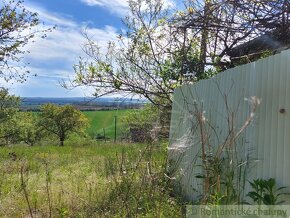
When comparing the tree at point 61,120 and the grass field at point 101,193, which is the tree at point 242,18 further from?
the tree at point 61,120

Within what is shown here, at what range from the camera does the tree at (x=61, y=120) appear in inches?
1624

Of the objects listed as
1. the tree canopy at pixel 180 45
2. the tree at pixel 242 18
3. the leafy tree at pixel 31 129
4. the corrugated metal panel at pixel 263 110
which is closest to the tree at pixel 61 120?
the leafy tree at pixel 31 129

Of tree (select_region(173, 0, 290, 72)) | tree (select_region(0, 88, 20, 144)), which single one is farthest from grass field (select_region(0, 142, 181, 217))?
tree (select_region(0, 88, 20, 144))

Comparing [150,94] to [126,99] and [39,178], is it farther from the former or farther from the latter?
[39,178]

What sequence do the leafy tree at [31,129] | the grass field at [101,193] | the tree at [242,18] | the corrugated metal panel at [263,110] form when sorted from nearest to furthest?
the corrugated metal panel at [263,110] → the grass field at [101,193] → the tree at [242,18] → the leafy tree at [31,129]

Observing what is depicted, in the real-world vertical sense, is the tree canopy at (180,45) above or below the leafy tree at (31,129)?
above

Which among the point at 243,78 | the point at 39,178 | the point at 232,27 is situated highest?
the point at 232,27

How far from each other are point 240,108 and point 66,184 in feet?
14.1

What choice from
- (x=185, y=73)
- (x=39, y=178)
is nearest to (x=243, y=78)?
(x=185, y=73)

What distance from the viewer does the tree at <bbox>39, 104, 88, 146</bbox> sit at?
41.2 metres

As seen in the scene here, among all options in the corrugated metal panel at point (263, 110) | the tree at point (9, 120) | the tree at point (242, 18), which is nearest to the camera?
the corrugated metal panel at point (263, 110)

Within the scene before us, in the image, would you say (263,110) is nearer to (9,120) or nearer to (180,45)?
(180,45)

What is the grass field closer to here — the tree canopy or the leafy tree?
the tree canopy

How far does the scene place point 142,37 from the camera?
1062 centimetres
